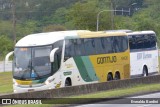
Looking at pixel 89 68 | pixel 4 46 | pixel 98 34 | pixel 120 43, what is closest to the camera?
Result: pixel 89 68

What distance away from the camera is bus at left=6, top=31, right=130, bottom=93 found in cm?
3481

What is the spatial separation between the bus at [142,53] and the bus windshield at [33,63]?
11244mm

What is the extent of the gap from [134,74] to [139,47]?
2.29 meters

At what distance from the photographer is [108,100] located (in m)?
28.9

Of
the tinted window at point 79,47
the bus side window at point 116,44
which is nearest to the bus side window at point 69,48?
the tinted window at point 79,47

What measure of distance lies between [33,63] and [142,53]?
13770mm

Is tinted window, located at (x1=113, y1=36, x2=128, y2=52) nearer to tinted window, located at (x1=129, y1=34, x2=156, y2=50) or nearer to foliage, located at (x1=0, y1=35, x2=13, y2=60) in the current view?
tinted window, located at (x1=129, y1=34, x2=156, y2=50)

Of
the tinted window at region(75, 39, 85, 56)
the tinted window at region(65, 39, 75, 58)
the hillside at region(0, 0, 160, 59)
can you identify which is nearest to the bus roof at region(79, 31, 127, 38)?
the tinted window at region(75, 39, 85, 56)

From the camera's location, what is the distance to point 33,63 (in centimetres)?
3472

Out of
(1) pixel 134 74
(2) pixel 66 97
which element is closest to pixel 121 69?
(1) pixel 134 74

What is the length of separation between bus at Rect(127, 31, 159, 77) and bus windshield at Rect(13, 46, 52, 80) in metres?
11.2

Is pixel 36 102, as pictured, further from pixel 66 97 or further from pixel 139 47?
pixel 139 47

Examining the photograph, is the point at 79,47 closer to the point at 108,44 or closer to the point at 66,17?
the point at 108,44

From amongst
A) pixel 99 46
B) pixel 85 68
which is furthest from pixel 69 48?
pixel 99 46
